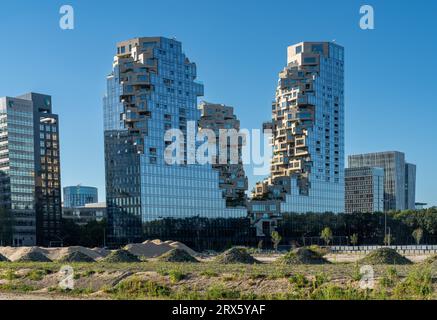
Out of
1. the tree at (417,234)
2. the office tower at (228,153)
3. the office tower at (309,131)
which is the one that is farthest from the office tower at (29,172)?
the tree at (417,234)

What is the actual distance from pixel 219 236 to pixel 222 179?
67.0 feet

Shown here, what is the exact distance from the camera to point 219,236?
13912 cm

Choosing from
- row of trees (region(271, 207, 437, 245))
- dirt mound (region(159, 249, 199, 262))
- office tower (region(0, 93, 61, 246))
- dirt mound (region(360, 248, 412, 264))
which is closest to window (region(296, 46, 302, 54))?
row of trees (region(271, 207, 437, 245))

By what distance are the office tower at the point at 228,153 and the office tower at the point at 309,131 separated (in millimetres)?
7026

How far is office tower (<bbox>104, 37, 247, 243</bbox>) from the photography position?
Result: 413 feet

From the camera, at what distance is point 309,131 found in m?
157

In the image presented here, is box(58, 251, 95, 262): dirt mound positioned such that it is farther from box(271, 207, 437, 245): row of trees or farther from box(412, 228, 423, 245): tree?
box(271, 207, 437, 245): row of trees

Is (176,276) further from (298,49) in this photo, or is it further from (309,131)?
(298,49)

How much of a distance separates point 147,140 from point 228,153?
44267mm

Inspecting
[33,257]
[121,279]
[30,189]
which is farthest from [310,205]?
[121,279]

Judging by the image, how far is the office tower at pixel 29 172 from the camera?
15775cm

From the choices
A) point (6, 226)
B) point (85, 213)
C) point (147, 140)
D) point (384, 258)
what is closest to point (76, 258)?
point (384, 258)

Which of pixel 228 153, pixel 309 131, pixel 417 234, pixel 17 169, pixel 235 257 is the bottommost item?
pixel 417 234

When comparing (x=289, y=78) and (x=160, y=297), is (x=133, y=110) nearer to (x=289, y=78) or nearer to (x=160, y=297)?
(x=289, y=78)
